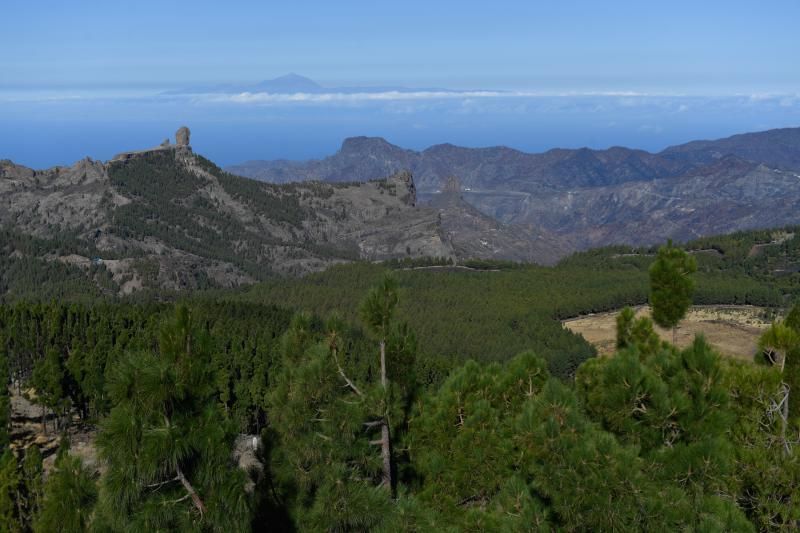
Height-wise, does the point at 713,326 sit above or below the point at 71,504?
below

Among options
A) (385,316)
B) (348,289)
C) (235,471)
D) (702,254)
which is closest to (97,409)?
(385,316)

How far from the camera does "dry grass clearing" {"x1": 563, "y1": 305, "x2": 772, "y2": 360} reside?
3588 inches

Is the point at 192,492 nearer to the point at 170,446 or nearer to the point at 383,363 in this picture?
the point at 170,446

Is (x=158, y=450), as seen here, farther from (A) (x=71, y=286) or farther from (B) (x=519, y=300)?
(A) (x=71, y=286)

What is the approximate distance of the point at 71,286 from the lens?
143375 millimetres

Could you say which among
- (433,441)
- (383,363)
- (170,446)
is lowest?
(433,441)

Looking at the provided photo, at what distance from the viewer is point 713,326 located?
332 feet

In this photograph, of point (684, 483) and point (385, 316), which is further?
point (385, 316)

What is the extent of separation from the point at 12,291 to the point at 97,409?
9787cm

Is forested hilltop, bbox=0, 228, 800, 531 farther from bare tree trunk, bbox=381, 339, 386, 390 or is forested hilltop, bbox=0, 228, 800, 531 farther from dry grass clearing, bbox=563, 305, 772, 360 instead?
dry grass clearing, bbox=563, 305, 772, 360

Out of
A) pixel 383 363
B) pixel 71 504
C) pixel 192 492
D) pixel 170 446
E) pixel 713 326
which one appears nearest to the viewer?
pixel 170 446

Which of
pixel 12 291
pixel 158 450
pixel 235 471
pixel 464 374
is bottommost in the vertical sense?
pixel 12 291

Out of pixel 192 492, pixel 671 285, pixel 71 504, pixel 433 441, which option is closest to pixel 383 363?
pixel 433 441

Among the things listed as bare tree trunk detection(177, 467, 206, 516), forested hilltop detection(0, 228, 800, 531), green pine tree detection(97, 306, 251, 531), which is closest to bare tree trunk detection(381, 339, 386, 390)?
forested hilltop detection(0, 228, 800, 531)
